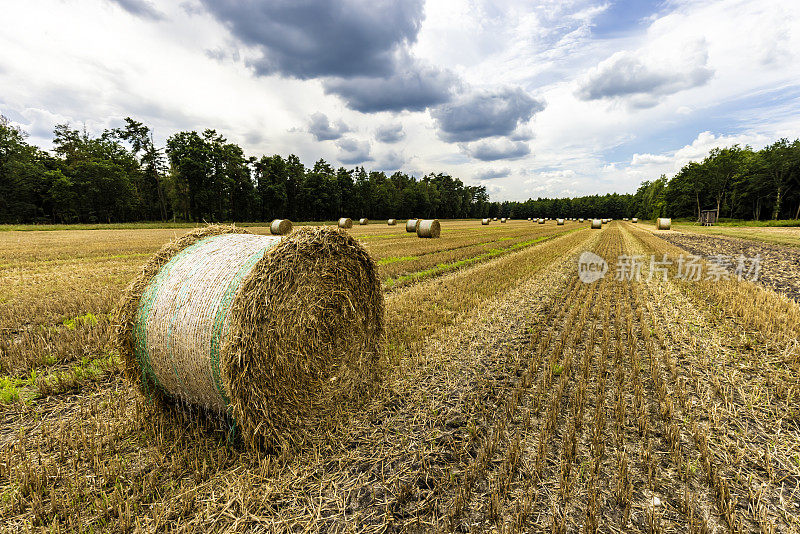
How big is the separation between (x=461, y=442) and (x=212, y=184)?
60079mm

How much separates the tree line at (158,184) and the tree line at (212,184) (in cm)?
14

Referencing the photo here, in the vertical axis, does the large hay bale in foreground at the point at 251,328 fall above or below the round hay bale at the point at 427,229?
below

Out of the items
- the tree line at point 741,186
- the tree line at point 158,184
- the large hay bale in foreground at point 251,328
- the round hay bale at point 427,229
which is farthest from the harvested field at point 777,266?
the tree line at point 158,184

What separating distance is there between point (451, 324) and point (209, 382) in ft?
15.5

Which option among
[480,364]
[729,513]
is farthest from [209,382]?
[729,513]

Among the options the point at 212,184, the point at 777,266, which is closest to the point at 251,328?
the point at 777,266

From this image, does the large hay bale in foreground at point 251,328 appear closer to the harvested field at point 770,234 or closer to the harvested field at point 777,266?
the harvested field at point 777,266

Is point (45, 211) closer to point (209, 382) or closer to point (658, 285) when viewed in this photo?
point (209, 382)

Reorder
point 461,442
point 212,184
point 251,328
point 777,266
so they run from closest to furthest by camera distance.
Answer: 1. point 251,328
2. point 461,442
3. point 777,266
4. point 212,184

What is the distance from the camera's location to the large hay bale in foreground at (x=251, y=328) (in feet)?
10.2

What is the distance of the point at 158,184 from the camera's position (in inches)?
2143

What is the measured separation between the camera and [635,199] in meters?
139

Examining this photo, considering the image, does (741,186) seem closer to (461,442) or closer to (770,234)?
(770,234)

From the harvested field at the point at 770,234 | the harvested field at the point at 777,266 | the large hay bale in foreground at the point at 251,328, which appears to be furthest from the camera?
the harvested field at the point at 770,234
